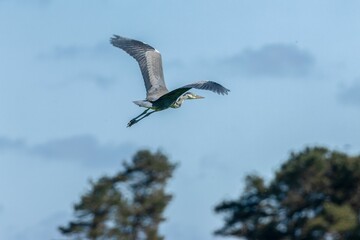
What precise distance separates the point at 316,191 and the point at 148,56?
518 inches

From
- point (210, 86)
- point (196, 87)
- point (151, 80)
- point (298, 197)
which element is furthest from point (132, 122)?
point (298, 197)

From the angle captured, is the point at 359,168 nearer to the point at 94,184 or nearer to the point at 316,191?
the point at 316,191

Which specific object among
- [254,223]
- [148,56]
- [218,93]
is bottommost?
[218,93]

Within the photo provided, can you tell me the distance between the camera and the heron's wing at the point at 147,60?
136ft

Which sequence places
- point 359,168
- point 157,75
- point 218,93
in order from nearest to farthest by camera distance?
point 218,93, point 157,75, point 359,168

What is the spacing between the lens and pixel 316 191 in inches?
2131

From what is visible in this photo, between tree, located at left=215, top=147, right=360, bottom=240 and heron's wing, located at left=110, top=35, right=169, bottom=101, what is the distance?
34.9ft

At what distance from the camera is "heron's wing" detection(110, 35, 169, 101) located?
136 ft

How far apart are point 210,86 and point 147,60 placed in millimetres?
3117

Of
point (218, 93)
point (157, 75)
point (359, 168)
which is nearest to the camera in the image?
point (218, 93)

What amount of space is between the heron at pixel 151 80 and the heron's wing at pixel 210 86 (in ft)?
1.93

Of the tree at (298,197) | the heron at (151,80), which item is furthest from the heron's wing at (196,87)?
the tree at (298,197)

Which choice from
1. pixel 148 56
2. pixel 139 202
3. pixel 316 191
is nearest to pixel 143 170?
pixel 139 202

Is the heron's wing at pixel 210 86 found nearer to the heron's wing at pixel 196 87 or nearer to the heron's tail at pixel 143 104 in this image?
the heron's wing at pixel 196 87
